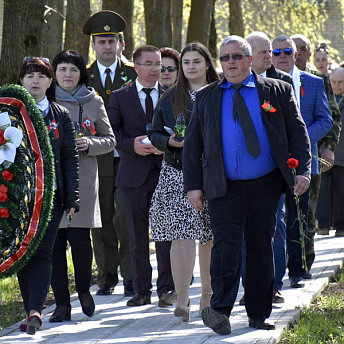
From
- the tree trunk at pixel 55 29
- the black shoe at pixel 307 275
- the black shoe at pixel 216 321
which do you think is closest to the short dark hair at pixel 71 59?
the black shoe at pixel 216 321

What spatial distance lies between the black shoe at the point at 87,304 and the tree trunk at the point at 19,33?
3640mm

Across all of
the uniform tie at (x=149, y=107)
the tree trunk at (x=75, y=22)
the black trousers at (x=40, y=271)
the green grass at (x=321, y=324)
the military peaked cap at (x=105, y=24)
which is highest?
the tree trunk at (x=75, y=22)

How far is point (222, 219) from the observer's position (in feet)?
25.2

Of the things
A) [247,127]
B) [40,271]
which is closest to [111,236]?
[40,271]

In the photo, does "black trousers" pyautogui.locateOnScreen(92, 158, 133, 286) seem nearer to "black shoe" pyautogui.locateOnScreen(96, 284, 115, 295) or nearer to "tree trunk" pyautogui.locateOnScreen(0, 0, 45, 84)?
"black shoe" pyautogui.locateOnScreen(96, 284, 115, 295)

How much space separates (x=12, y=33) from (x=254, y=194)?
181 inches

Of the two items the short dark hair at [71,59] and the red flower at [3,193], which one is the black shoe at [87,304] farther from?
the short dark hair at [71,59]

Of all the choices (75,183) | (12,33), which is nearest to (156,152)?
(75,183)

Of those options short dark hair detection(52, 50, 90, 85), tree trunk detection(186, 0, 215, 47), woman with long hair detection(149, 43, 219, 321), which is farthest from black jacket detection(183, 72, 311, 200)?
tree trunk detection(186, 0, 215, 47)

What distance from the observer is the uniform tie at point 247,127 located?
24.6ft

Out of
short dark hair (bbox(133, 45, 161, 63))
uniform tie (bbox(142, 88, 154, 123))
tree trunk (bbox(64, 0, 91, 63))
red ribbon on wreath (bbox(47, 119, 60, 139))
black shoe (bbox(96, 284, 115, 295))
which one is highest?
tree trunk (bbox(64, 0, 91, 63))

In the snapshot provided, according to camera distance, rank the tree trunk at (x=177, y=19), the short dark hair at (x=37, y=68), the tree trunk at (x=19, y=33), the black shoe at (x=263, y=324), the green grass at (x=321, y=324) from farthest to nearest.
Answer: the tree trunk at (x=177, y=19) → the tree trunk at (x=19, y=33) → the short dark hair at (x=37, y=68) → the black shoe at (x=263, y=324) → the green grass at (x=321, y=324)

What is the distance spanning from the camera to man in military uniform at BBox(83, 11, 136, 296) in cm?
987

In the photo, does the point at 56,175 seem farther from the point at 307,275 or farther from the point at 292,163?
the point at 307,275
